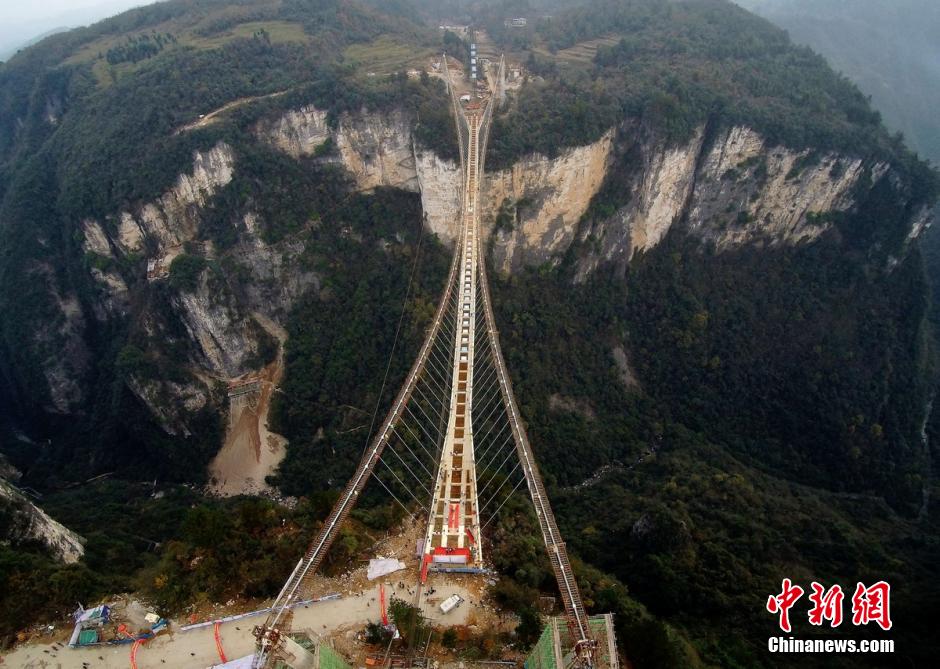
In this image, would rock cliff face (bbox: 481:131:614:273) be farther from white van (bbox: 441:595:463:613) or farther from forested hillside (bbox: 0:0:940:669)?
white van (bbox: 441:595:463:613)

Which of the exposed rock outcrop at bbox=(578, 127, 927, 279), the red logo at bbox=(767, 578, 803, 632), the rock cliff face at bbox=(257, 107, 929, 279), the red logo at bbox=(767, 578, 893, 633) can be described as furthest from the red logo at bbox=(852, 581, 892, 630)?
the exposed rock outcrop at bbox=(578, 127, 927, 279)

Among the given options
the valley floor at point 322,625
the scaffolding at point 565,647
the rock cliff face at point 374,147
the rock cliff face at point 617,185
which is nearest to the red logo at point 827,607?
the scaffolding at point 565,647

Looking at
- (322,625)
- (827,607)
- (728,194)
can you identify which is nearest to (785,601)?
(827,607)

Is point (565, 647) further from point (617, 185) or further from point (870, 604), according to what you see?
point (617, 185)

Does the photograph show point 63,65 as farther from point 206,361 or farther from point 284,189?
point 206,361

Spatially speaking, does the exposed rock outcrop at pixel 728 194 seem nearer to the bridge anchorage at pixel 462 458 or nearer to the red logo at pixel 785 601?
the bridge anchorage at pixel 462 458
